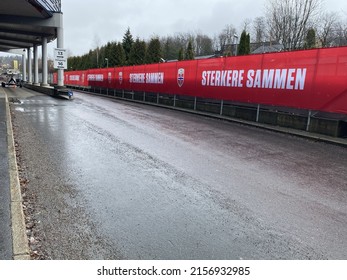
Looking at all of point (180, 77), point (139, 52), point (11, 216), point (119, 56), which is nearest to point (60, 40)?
point (180, 77)

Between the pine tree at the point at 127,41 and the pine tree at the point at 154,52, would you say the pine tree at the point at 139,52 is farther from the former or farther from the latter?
the pine tree at the point at 127,41

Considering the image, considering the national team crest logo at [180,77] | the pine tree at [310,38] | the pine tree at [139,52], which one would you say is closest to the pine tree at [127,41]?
the pine tree at [139,52]

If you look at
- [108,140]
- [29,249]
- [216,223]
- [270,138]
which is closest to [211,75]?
[270,138]

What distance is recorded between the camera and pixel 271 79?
13523 millimetres

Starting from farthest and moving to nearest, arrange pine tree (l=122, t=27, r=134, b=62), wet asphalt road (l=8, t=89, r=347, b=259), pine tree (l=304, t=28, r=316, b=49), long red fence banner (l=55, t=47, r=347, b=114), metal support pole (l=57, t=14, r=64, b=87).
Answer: pine tree (l=122, t=27, r=134, b=62)
pine tree (l=304, t=28, r=316, b=49)
metal support pole (l=57, t=14, r=64, b=87)
long red fence banner (l=55, t=47, r=347, b=114)
wet asphalt road (l=8, t=89, r=347, b=259)

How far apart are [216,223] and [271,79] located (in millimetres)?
10446

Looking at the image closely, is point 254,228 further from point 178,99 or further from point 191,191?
point 178,99

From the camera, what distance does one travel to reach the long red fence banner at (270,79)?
11062 millimetres

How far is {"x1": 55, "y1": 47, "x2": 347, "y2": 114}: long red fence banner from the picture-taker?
11.1 meters

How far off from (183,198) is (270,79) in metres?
9.82

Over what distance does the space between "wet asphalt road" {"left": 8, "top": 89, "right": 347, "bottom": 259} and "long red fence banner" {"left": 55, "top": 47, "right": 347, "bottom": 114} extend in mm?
2388

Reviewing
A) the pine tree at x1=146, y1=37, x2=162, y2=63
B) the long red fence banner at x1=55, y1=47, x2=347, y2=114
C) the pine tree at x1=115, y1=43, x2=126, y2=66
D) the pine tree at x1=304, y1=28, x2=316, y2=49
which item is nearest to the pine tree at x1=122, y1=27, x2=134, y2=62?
the pine tree at x1=115, y1=43, x2=126, y2=66

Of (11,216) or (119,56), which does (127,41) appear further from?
(11,216)

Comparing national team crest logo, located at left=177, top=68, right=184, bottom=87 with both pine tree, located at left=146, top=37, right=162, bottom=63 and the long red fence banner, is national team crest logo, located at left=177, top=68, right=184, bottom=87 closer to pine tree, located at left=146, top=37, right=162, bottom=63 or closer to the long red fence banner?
the long red fence banner
